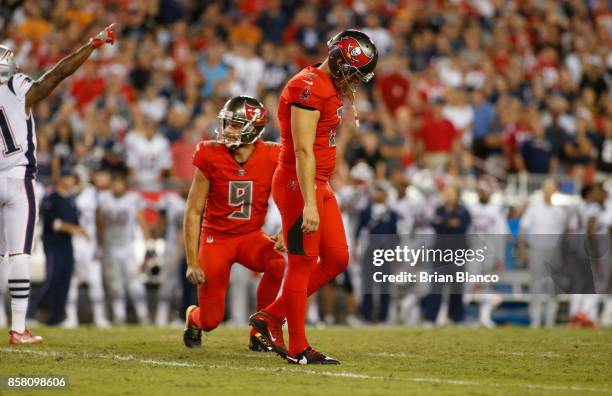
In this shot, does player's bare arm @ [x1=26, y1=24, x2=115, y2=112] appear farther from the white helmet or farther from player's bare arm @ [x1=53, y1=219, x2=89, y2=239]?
player's bare arm @ [x1=53, y1=219, x2=89, y2=239]

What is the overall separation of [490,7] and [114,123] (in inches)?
324

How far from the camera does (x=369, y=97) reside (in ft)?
55.9

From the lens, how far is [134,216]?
13.7 meters

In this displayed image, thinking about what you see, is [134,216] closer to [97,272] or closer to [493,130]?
[97,272]

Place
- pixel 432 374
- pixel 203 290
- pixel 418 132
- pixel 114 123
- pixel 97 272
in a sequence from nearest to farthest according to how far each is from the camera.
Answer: pixel 432 374 → pixel 203 290 → pixel 97 272 → pixel 114 123 → pixel 418 132

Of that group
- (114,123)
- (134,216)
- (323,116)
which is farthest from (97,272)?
(323,116)

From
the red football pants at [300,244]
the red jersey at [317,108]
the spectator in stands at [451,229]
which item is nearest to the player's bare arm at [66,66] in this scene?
the red jersey at [317,108]

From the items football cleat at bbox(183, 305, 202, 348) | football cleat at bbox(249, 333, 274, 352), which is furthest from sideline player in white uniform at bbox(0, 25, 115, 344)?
football cleat at bbox(249, 333, 274, 352)

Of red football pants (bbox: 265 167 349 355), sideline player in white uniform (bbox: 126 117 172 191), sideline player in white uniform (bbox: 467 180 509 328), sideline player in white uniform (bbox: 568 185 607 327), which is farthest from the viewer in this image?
sideline player in white uniform (bbox: 126 117 172 191)

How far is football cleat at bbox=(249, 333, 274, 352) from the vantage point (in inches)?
302

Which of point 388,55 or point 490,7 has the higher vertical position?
point 490,7

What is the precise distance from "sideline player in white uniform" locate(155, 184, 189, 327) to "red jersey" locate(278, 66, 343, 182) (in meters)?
6.63

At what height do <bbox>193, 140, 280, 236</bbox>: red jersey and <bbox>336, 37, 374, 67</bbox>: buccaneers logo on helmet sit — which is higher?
<bbox>336, 37, 374, 67</bbox>: buccaneers logo on helmet

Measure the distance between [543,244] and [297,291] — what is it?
7.03 m
